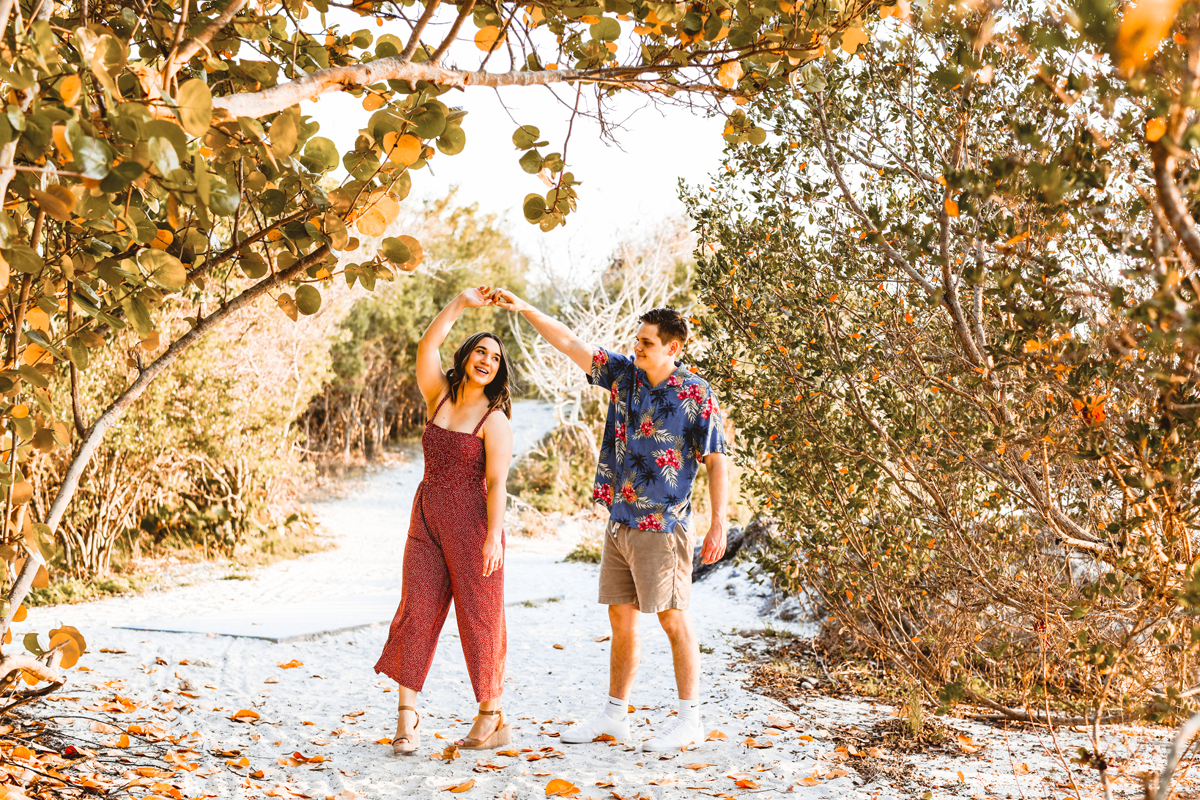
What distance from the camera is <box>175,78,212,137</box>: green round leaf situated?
4.49 feet

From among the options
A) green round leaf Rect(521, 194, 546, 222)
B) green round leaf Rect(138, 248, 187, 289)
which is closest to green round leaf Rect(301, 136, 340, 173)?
green round leaf Rect(138, 248, 187, 289)

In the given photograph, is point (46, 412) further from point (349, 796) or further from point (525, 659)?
point (525, 659)

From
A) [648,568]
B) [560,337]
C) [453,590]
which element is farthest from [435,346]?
[648,568]

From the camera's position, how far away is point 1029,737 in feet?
12.5

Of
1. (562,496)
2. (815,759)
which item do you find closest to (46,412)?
(815,759)

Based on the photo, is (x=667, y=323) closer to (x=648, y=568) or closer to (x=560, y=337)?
(x=560, y=337)

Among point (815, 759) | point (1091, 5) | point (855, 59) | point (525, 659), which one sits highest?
point (855, 59)

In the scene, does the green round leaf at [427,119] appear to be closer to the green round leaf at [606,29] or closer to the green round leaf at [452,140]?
the green round leaf at [452,140]

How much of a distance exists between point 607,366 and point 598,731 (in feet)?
5.36

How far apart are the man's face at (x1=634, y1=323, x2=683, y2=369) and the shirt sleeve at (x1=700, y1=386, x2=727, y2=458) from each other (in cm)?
25

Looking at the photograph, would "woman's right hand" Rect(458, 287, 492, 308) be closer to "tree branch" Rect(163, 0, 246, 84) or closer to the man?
the man

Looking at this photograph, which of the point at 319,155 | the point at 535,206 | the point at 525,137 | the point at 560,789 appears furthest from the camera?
the point at 560,789

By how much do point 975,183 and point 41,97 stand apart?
1.80 meters

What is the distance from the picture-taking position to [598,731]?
146 inches
